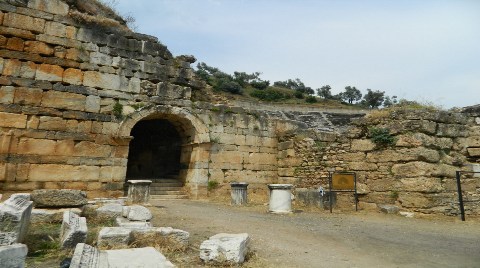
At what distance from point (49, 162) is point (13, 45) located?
3.31 meters

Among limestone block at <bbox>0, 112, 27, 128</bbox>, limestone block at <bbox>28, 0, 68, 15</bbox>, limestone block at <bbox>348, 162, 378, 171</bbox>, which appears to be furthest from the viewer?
limestone block at <bbox>348, 162, 378, 171</bbox>

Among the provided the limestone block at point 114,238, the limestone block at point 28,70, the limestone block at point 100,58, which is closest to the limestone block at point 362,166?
the limestone block at point 114,238

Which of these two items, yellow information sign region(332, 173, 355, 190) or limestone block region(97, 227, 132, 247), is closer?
limestone block region(97, 227, 132, 247)

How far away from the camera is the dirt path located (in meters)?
4.07

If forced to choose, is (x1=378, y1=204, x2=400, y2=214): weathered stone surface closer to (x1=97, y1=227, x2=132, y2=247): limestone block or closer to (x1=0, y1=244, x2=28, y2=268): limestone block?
(x1=97, y1=227, x2=132, y2=247): limestone block

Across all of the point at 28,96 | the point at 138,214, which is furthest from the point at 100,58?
the point at 138,214

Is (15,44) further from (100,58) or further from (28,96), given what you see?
(100,58)

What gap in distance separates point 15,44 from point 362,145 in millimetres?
10243

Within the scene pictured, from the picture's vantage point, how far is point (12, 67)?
862 centimetres

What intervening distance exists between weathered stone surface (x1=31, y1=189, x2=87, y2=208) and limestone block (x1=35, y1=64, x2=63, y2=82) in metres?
4.40

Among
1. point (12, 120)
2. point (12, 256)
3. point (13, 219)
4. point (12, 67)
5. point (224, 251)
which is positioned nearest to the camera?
point (12, 256)

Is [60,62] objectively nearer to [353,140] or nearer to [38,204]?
[38,204]

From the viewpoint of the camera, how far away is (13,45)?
8.73 m

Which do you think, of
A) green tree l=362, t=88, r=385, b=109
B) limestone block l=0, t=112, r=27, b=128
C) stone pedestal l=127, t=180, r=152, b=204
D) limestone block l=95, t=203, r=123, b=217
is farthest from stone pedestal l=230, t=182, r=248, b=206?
green tree l=362, t=88, r=385, b=109
